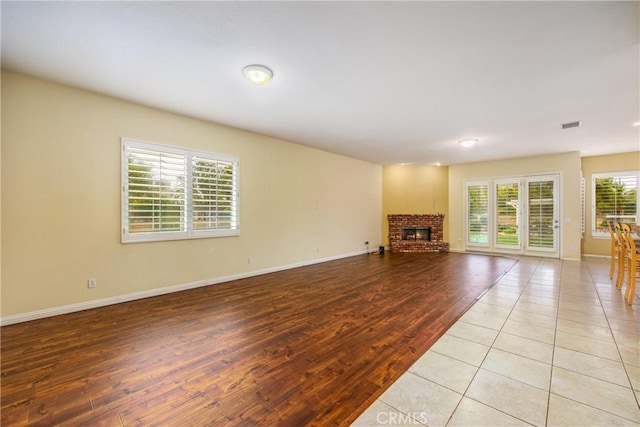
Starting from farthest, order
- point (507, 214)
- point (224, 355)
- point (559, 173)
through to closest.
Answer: point (507, 214) → point (559, 173) → point (224, 355)

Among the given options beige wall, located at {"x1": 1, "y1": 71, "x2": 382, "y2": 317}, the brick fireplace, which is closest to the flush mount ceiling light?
beige wall, located at {"x1": 1, "y1": 71, "x2": 382, "y2": 317}

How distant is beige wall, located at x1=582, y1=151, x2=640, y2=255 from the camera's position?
675cm

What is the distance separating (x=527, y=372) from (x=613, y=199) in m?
7.85

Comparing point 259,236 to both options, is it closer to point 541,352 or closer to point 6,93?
point 6,93

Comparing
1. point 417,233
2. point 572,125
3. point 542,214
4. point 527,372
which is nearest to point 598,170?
point 542,214

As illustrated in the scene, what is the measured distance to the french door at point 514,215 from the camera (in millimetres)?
7062

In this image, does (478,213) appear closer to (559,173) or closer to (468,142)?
(559,173)

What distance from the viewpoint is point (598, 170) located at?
23.5ft

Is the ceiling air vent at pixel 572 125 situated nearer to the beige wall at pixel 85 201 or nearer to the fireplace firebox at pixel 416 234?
the fireplace firebox at pixel 416 234

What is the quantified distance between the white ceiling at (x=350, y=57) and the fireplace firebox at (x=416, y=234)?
15.3 feet

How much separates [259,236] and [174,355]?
3.06 m

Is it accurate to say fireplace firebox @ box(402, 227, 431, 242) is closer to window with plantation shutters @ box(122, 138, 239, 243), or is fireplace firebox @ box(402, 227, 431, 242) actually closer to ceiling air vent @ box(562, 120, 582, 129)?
ceiling air vent @ box(562, 120, 582, 129)

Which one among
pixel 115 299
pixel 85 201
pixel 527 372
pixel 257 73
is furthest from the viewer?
pixel 115 299

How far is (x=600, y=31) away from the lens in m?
2.27
